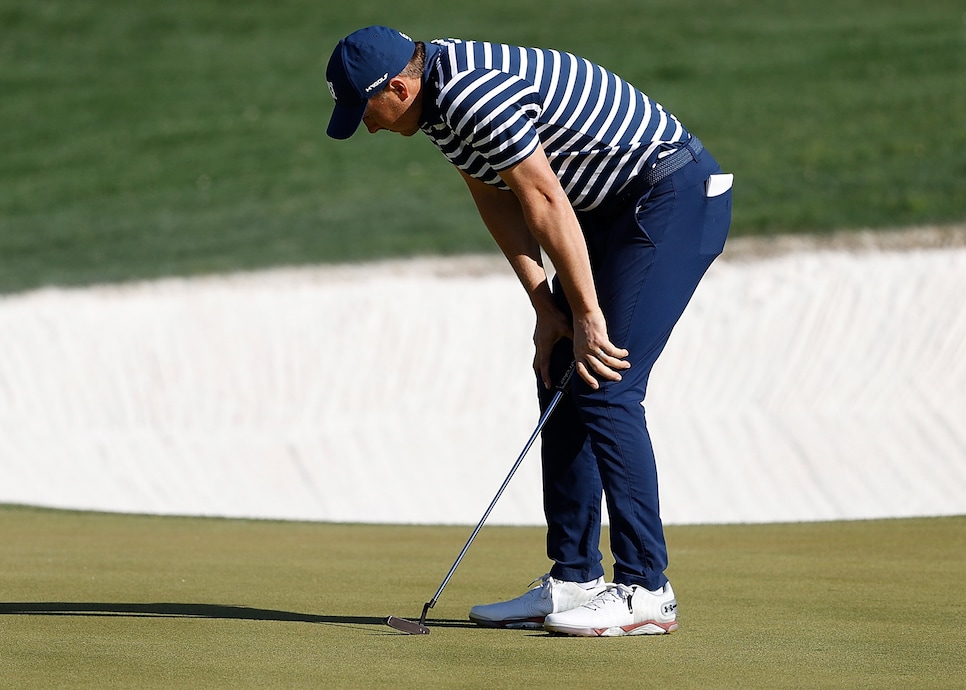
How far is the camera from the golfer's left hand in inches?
150

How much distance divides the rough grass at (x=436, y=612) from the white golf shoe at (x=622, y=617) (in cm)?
5

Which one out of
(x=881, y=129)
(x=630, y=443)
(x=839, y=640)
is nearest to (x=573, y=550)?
(x=630, y=443)

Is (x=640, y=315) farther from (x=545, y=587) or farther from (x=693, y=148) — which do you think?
(x=545, y=587)

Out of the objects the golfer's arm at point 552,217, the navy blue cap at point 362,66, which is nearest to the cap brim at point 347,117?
the navy blue cap at point 362,66

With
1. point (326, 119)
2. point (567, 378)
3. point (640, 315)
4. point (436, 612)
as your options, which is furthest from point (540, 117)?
point (326, 119)

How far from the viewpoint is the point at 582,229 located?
4.07m

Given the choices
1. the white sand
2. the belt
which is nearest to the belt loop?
the belt

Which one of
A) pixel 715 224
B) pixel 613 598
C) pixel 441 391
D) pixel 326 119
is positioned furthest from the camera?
pixel 326 119

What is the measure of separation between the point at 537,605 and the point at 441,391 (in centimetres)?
791

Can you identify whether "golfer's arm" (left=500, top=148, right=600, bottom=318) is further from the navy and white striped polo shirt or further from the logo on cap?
the logo on cap

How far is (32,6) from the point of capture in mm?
22938

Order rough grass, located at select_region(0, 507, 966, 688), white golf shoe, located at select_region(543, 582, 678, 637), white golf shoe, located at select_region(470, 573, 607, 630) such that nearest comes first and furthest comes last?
rough grass, located at select_region(0, 507, 966, 688) < white golf shoe, located at select_region(543, 582, 678, 637) < white golf shoe, located at select_region(470, 573, 607, 630)

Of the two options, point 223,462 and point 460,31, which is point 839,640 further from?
point 460,31

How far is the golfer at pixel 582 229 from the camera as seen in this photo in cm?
363
